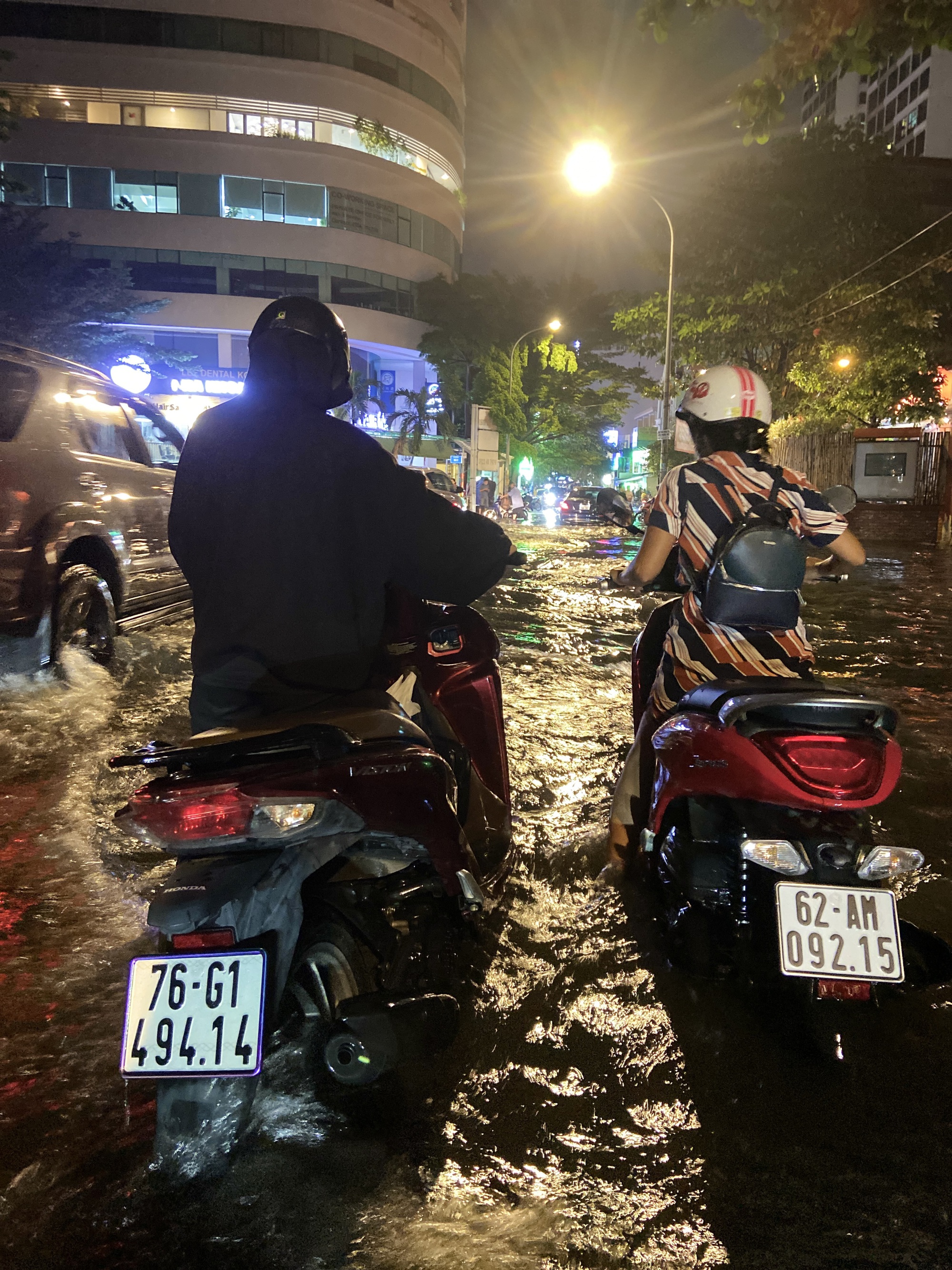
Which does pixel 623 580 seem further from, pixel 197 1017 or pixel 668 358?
pixel 668 358

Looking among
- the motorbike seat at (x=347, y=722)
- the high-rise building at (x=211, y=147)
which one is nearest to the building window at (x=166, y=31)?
the high-rise building at (x=211, y=147)

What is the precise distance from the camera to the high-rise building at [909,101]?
76312 millimetres

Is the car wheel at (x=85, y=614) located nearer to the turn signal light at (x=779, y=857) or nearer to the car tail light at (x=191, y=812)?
the car tail light at (x=191, y=812)

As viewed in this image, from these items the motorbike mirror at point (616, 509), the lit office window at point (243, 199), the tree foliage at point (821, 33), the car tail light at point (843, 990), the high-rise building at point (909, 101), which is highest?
the high-rise building at point (909, 101)

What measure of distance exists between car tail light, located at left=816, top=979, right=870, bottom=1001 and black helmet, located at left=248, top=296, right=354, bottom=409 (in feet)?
6.36

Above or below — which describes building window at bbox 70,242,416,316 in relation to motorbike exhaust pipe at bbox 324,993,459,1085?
above

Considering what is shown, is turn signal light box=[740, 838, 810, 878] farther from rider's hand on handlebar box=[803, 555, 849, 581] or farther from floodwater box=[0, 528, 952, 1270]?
rider's hand on handlebar box=[803, 555, 849, 581]

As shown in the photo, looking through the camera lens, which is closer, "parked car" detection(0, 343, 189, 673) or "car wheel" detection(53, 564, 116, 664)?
"parked car" detection(0, 343, 189, 673)

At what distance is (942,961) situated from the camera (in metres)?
2.36

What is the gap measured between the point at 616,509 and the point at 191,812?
208cm

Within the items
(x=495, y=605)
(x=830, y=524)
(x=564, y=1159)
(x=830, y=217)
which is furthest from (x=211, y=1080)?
(x=830, y=217)

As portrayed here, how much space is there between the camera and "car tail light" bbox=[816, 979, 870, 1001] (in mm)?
2254

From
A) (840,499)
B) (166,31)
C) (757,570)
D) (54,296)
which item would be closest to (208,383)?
(54,296)

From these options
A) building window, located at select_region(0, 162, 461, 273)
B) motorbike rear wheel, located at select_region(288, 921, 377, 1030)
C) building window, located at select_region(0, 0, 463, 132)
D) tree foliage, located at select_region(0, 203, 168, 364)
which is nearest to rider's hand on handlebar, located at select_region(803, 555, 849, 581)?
motorbike rear wheel, located at select_region(288, 921, 377, 1030)
